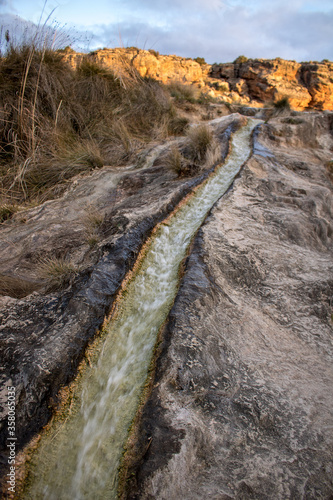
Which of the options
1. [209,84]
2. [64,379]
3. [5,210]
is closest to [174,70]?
[209,84]

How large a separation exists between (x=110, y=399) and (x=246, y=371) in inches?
33.3

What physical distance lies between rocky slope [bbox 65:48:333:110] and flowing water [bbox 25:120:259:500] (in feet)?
52.1

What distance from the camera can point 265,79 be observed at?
57.8 ft

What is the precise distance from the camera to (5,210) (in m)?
3.66

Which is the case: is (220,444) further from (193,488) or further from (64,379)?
(64,379)

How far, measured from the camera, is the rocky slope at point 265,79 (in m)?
16.7

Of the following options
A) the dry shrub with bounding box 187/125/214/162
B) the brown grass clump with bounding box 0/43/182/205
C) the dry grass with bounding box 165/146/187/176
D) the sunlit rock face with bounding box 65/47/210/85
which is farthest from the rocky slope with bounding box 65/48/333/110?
the dry grass with bounding box 165/146/187/176

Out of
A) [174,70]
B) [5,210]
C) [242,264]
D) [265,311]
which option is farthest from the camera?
[174,70]

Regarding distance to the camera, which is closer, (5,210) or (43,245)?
(43,245)

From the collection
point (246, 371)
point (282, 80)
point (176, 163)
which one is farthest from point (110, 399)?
point (282, 80)

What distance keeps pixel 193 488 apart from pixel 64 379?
2.96 feet

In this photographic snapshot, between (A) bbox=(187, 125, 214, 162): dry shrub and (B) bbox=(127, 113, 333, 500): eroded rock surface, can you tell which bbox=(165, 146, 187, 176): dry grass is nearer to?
(A) bbox=(187, 125, 214, 162): dry shrub

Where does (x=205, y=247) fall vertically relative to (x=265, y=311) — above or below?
above

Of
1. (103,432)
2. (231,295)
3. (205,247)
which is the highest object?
(205,247)
